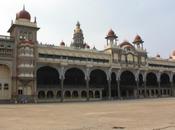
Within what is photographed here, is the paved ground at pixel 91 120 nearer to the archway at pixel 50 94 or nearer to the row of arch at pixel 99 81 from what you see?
the row of arch at pixel 99 81

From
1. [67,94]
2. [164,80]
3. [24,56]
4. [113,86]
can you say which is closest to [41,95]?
[67,94]

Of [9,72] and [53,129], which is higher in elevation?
[9,72]

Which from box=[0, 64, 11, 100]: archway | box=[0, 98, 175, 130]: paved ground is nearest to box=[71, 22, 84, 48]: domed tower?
box=[0, 64, 11, 100]: archway

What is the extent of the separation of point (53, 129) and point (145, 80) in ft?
260

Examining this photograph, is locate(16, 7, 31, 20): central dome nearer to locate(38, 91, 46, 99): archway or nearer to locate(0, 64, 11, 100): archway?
locate(0, 64, 11, 100): archway

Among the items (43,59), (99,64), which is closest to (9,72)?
(43,59)

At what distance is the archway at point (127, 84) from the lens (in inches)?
3543

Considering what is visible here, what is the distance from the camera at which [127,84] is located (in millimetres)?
91125

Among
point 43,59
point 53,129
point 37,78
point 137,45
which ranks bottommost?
point 53,129

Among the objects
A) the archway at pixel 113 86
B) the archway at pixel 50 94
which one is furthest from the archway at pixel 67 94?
the archway at pixel 113 86

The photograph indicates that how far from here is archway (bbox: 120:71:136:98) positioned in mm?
90000

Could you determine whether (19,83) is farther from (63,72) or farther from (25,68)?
(63,72)

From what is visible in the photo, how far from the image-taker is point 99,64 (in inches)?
3226

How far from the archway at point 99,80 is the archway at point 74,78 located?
369 cm
